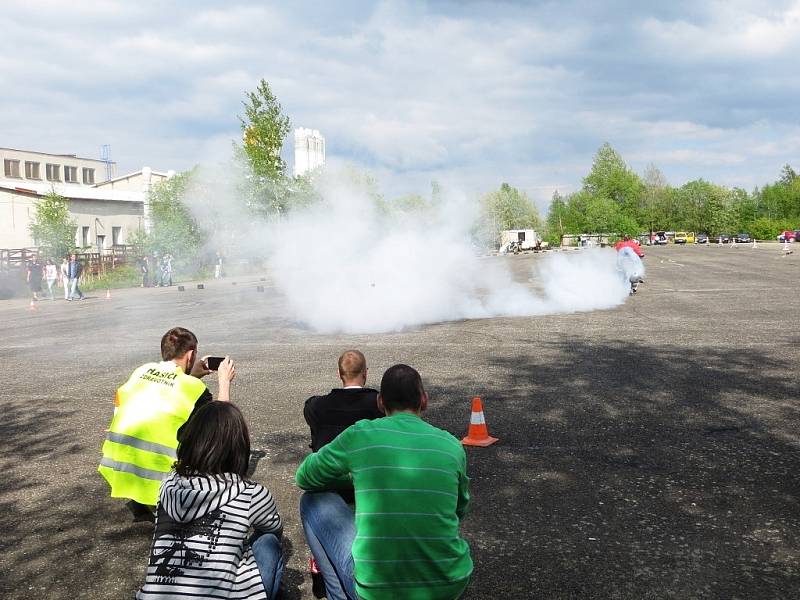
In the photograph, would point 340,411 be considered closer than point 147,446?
Yes

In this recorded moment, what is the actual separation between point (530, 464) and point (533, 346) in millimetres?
7237

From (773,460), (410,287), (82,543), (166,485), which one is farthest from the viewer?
(410,287)

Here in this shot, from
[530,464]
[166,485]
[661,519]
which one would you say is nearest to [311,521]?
[166,485]

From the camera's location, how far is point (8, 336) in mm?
17828

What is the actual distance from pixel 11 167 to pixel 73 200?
22.5 metres

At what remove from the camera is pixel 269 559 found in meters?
3.47

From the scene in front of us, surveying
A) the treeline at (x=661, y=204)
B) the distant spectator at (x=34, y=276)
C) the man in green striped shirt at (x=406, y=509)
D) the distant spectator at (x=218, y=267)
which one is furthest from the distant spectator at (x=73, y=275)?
the treeline at (x=661, y=204)

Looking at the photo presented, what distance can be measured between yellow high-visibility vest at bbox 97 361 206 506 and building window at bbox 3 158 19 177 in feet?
224

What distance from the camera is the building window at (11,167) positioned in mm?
63781

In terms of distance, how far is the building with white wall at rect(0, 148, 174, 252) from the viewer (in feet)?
144

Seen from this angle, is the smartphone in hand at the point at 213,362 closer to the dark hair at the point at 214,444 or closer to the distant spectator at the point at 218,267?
the dark hair at the point at 214,444

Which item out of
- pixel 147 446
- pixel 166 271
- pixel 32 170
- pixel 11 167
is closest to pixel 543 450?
pixel 147 446

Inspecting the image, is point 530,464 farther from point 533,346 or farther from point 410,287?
point 410,287

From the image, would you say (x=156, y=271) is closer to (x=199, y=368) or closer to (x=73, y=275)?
(x=73, y=275)
